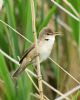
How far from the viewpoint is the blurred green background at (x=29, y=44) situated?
1978 millimetres

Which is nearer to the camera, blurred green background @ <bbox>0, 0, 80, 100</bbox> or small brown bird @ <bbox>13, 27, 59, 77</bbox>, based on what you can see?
small brown bird @ <bbox>13, 27, 59, 77</bbox>

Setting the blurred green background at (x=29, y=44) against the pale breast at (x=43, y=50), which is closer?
the pale breast at (x=43, y=50)

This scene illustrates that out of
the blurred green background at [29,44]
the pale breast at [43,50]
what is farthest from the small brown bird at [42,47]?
the blurred green background at [29,44]

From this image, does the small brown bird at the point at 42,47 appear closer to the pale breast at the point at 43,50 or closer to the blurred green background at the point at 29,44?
the pale breast at the point at 43,50

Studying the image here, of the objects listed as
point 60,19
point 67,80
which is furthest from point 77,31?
point 60,19

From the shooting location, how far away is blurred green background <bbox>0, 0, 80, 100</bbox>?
198 centimetres

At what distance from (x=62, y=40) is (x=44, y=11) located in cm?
22

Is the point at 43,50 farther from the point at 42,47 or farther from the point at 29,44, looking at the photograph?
the point at 29,44

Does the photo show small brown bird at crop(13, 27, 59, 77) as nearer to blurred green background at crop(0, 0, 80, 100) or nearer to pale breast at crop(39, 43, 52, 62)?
pale breast at crop(39, 43, 52, 62)

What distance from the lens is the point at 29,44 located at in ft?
6.64

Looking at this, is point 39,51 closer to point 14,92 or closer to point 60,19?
point 14,92

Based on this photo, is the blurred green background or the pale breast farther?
the blurred green background

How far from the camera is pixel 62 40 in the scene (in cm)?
268

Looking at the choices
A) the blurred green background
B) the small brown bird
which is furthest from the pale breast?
the blurred green background
